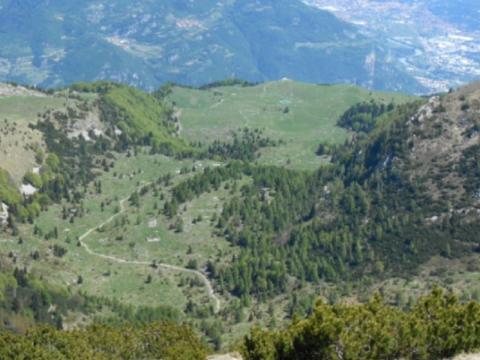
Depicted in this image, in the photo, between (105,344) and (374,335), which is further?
(105,344)

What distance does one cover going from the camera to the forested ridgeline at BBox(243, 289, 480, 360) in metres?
86.6

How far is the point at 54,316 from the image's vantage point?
612ft

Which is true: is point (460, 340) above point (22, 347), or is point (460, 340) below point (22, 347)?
above

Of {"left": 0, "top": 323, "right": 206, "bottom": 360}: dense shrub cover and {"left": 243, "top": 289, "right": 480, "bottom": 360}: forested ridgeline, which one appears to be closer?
{"left": 243, "top": 289, "right": 480, "bottom": 360}: forested ridgeline

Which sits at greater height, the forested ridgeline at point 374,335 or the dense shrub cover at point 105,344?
the forested ridgeline at point 374,335

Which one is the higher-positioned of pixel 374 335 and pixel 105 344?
pixel 374 335

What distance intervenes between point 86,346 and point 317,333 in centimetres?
4076

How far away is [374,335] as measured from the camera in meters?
87.6

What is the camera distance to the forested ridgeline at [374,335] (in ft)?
284

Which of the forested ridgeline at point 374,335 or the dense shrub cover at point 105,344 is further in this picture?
the dense shrub cover at point 105,344

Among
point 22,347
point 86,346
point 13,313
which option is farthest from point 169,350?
point 13,313

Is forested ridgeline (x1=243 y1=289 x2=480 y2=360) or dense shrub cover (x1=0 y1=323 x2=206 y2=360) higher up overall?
forested ridgeline (x1=243 y1=289 x2=480 y2=360)

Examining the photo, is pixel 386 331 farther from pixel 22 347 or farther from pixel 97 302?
pixel 97 302

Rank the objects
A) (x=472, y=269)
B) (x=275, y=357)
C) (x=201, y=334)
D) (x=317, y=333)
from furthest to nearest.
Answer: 1. (x=472, y=269)
2. (x=201, y=334)
3. (x=275, y=357)
4. (x=317, y=333)
